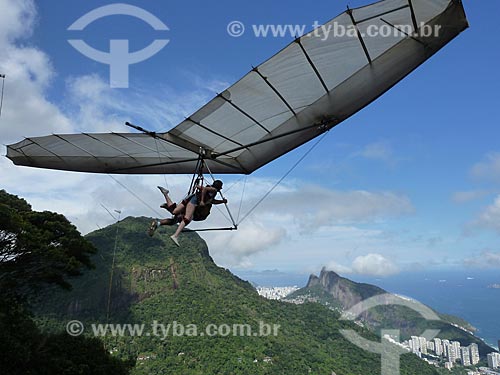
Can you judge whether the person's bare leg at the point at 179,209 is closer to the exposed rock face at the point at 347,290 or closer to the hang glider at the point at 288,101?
the hang glider at the point at 288,101

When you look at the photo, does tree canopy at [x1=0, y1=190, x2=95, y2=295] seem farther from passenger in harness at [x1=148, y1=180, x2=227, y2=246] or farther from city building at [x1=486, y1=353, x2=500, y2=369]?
city building at [x1=486, y1=353, x2=500, y2=369]

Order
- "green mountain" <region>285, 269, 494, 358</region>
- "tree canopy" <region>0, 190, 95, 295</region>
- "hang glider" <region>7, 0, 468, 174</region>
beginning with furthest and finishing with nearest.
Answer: "green mountain" <region>285, 269, 494, 358</region> → "tree canopy" <region>0, 190, 95, 295</region> → "hang glider" <region>7, 0, 468, 174</region>

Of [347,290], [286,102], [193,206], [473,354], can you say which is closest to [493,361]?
[473,354]

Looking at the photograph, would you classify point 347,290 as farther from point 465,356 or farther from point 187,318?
point 187,318

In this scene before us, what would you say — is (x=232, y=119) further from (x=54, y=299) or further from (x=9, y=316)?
(x=54, y=299)

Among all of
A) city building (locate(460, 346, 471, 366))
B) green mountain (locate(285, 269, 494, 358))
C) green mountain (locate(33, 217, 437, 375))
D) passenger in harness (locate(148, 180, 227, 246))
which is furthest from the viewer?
green mountain (locate(285, 269, 494, 358))

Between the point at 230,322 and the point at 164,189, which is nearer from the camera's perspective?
the point at 164,189

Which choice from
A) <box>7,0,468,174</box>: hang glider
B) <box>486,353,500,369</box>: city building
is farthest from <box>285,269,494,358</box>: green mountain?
<box>7,0,468,174</box>: hang glider

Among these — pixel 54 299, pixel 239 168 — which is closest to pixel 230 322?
pixel 54 299

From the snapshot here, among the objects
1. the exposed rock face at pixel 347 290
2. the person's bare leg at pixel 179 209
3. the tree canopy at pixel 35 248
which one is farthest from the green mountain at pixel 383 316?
the person's bare leg at pixel 179 209
